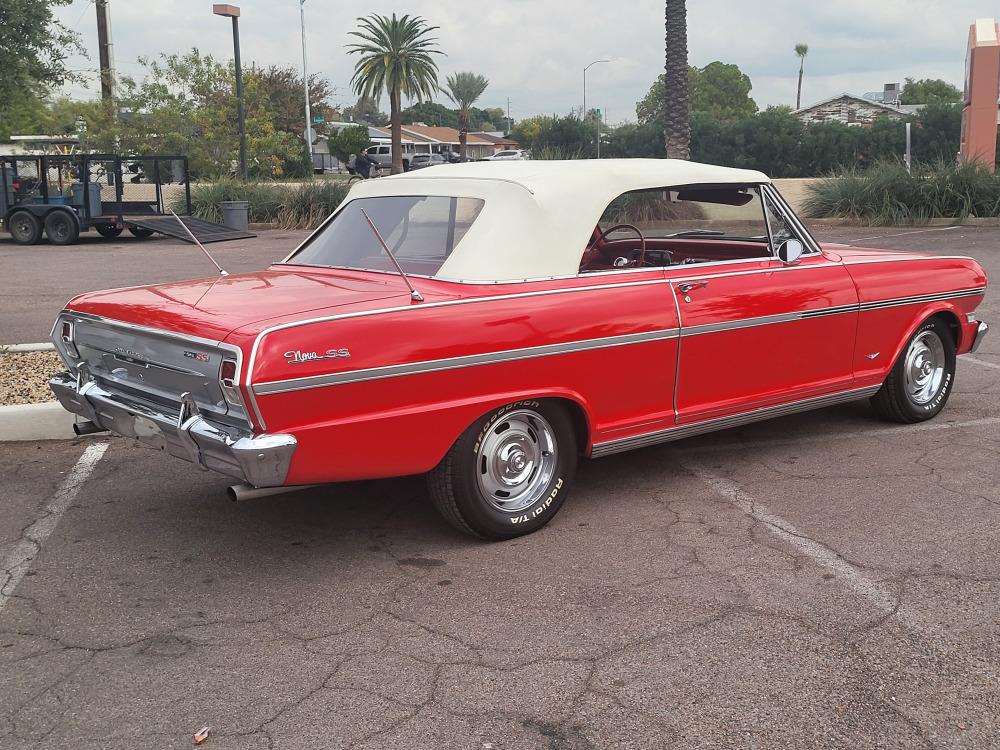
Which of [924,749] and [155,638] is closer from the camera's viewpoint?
[924,749]

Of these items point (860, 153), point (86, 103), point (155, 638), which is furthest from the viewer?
point (860, 153)

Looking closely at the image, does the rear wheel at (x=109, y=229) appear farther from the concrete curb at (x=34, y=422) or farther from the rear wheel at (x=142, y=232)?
the concrete curb at (x=34, y=422)

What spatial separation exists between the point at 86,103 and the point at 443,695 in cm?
2923

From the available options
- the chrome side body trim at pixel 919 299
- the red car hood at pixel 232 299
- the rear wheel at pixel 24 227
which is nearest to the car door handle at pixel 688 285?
the chrome side body trim at pixel 919 299

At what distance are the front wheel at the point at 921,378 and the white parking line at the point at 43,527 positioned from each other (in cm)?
450

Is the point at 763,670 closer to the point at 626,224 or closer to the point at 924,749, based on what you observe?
the point at 924,749

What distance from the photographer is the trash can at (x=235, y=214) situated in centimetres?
2336

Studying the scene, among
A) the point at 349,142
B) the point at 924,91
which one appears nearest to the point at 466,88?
the point at 349,142

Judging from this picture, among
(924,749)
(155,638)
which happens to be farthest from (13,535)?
(924,749)

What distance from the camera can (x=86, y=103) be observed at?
95.1ft

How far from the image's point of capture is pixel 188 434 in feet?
13.1

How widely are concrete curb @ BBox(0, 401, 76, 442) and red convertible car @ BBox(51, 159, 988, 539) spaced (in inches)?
62.1

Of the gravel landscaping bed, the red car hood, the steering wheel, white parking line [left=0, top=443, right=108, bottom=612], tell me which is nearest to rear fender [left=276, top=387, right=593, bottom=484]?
the red car hood

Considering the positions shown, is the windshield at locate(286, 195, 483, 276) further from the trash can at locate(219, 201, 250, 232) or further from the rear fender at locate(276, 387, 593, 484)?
the trash can at locate(219, 201, 250, 232)
